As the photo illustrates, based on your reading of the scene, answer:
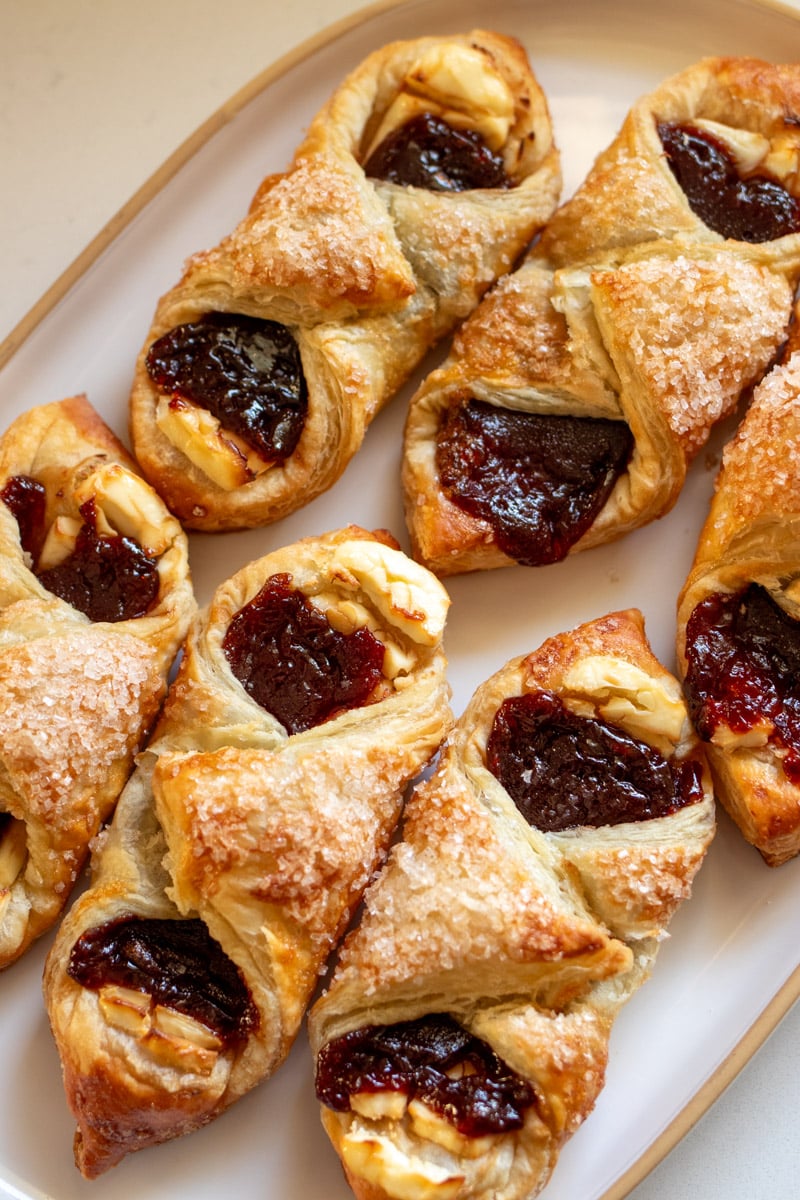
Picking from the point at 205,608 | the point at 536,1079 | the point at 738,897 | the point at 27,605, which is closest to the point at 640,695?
the point at 738,897

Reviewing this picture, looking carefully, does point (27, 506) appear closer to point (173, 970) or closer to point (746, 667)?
point (173, 970)

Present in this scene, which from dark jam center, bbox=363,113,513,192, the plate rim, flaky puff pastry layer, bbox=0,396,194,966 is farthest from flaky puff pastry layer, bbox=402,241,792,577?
the plate rim

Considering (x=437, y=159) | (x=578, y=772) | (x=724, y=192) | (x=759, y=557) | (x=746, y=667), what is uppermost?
(x=724, y=192)

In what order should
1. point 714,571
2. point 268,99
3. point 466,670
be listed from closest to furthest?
point 714,571 → point 466,670 → point 268,99

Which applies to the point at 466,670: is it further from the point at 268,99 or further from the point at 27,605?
the point at 268,99

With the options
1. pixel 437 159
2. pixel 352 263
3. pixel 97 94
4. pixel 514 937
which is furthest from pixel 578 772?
pixel 97 94

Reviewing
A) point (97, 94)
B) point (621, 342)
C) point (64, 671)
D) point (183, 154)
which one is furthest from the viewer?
point (97, 94)

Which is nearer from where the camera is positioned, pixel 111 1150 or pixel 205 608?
pixel 111 1150
